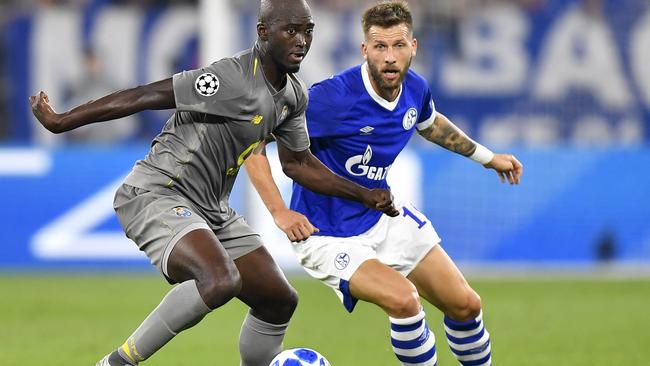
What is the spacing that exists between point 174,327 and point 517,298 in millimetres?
7107

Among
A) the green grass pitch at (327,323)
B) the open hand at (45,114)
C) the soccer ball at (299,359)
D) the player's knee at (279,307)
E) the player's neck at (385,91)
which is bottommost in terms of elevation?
the green grass pitch at (327,323)

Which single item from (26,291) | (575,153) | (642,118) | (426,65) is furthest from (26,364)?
(642,118)

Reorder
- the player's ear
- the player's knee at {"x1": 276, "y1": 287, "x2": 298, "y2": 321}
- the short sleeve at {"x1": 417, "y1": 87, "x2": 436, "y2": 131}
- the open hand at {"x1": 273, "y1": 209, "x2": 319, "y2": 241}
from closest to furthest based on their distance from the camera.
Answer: the player's ear → the open hand at {"x1": 273, "y1": 209, "x2": 319, "y2": 241} → the player's knee at {"x1": 276, "y1": 287, "x2": 298, "y2": 321} → the short sleeve at {"x1": 417, "y1": 87, "x2": 436, "y2": 131}

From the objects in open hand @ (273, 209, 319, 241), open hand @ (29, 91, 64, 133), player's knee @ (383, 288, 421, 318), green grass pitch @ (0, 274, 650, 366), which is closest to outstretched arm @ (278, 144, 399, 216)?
open hand @ (273, 209, 319, 241)

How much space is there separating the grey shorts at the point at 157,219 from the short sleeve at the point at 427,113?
1.50 meters

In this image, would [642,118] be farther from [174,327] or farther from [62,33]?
[174,327]

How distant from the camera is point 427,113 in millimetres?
7016

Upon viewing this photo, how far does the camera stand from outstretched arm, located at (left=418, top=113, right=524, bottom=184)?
23.0 feet

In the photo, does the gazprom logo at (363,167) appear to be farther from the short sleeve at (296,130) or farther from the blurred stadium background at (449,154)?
the blurred stadium background at (449,154)

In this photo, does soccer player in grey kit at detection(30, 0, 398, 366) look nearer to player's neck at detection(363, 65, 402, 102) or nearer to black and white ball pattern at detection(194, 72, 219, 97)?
black and white ball pattern at detection(194, 72, 219, 97)

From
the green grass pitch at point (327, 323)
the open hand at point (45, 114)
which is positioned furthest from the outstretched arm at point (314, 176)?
the green grass pitch at point (327, 323)

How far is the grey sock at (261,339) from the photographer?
6.45 meters

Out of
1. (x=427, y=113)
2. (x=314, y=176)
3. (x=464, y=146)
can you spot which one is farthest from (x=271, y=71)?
(x=464, y=146)

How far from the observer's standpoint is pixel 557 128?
58.4 ft
